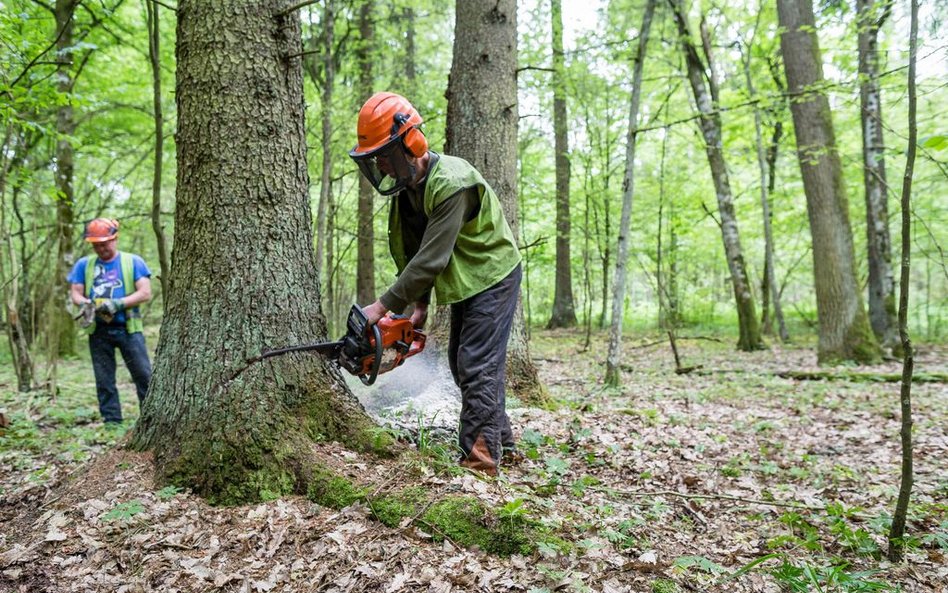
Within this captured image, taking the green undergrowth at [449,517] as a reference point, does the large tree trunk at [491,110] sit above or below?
above

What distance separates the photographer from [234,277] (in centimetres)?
307

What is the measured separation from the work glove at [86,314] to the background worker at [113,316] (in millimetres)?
81

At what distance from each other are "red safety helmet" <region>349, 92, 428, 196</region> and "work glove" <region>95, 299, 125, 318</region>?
3.58 m

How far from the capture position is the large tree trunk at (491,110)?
520 cm

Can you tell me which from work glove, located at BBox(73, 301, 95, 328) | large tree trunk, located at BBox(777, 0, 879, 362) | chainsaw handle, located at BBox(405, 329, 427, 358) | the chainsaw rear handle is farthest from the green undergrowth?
large tree trunk, located at BBox(777, 0, 879, 362)

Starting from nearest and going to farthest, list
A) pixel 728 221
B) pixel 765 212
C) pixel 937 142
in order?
pixel 937 142 → pixel 728 221 → pixel 765 212

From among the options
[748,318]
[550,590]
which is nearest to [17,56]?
Result: [550,590]

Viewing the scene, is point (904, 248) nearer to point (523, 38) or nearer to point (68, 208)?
point (68, 208)

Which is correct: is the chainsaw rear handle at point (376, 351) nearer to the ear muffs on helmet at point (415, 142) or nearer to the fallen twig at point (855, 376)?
the ear muffs on helmet at point (415, 142)

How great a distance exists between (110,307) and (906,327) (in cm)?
605

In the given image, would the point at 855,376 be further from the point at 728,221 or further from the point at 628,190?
the point at 728,221

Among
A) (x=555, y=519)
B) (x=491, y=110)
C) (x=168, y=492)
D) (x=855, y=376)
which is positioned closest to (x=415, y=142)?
(x=555, y=519)

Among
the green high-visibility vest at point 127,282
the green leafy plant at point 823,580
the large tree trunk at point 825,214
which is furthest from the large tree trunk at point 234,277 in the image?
the large tree trunk at point 825,214

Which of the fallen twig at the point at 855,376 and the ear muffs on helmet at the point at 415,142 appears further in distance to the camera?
the fallen twig at the point at 855,376
